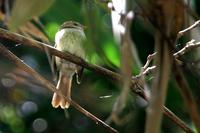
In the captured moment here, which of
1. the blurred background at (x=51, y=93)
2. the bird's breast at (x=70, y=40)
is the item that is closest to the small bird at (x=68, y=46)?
the bird's breast at (x=70, y=40)

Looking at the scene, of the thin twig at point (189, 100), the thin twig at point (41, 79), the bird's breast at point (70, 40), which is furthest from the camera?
the bird's breast at point (70, 40)

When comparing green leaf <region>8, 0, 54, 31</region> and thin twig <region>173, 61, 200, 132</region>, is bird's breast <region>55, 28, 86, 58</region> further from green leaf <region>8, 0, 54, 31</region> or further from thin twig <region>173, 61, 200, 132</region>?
thin twig <region>173, 61, 200, 132</region>

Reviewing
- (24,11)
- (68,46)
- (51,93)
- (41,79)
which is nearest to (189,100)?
(24,11)

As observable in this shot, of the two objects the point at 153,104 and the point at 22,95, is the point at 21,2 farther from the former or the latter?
the point at 22,95

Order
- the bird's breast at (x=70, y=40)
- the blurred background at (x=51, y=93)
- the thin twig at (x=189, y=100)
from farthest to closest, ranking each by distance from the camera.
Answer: the bird's breast at (x=70, y=40)
the blurred background at (x=51, y=93)
the thin twig at (x=189, y=100)

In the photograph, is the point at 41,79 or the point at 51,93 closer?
the point at 41,79

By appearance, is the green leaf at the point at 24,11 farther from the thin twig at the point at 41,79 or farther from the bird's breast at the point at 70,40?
the bird's breast at the point at 70,40

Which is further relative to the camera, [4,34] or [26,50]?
[26,50]

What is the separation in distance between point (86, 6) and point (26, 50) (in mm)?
3598

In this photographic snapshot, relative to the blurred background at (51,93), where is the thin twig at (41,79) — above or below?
above

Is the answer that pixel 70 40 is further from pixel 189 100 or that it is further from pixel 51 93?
pixel 189 100

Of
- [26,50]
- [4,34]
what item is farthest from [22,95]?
[4,34]

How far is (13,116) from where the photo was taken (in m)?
4.50

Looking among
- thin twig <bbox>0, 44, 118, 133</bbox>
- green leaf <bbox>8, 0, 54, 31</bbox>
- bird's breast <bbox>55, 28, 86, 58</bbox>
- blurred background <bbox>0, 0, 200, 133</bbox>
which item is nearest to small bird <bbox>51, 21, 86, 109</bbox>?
bird's breast <bbox>55, 28, 86, 58</bbox>
